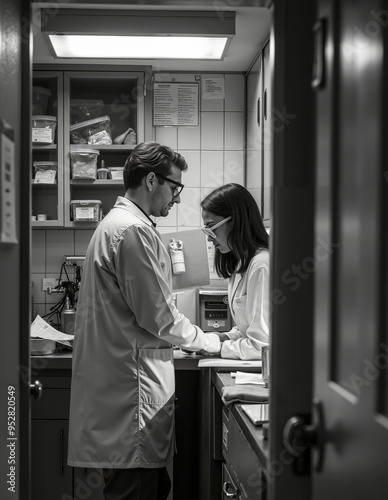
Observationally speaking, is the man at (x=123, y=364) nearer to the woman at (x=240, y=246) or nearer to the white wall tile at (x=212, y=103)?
the woman at (x=240, y=246)

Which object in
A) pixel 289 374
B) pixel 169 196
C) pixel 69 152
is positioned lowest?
pixel 289 374

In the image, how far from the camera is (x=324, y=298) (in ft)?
3.48

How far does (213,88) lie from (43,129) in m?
0.94

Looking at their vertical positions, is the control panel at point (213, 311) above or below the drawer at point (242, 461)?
above

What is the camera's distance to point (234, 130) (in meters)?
3.54

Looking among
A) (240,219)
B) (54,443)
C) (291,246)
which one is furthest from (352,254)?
(54,443)

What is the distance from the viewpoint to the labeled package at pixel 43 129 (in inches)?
126

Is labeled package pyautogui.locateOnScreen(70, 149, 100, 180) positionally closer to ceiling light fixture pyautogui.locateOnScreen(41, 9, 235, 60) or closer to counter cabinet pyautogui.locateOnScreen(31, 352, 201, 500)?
ceiling light fixture pyautogui.locateOnScreen(41, 9, 235, 60)

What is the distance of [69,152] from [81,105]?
30 centimetres

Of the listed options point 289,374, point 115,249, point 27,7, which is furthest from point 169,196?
point 289,374

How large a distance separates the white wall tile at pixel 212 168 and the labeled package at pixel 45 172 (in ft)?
2.58

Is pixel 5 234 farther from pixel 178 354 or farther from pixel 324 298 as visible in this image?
pixel 178 354

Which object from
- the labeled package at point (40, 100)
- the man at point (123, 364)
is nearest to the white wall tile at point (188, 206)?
the labeled package at point (40, 100)

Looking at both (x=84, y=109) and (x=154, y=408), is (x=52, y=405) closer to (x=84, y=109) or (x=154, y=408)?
(x=154, y=408)
